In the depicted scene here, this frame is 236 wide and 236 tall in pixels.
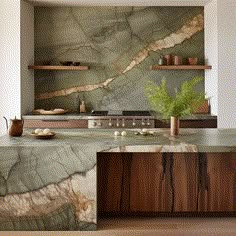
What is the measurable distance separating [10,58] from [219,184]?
339cm

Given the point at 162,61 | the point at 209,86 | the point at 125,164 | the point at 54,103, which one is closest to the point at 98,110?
the point at 54,103

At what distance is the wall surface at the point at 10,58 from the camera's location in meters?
6.62

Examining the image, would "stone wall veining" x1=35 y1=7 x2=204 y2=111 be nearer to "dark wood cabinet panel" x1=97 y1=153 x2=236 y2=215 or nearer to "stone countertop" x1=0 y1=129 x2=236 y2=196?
"dark wood cabinet panel" x1=97 y1=153 x2=236 y2=215

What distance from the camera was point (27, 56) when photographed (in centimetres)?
697

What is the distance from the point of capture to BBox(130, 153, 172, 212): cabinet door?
4.65 metres

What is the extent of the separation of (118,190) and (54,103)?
9.95 ft

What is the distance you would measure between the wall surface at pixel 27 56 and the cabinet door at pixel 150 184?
257cm

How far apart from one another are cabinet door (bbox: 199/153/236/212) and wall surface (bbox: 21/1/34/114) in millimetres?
2996

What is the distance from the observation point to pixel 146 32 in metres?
7.33

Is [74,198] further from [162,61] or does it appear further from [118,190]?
[162,61]

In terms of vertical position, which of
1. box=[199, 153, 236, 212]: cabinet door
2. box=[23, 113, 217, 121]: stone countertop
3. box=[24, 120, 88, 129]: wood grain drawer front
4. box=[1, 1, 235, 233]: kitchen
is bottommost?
box=[199, 153, 236, 212]: cabinet door

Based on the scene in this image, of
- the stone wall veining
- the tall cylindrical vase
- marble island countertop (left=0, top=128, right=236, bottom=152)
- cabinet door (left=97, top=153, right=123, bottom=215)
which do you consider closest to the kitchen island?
marble island countertop (left=0, top=128, right=236, bottom=152)

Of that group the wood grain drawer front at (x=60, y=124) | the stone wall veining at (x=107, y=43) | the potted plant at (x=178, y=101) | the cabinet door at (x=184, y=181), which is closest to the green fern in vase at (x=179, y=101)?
the potted plant at (x=178, y=101)

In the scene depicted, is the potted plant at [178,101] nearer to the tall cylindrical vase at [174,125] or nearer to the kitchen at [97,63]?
the tall cylindrical vase at [174,125]
